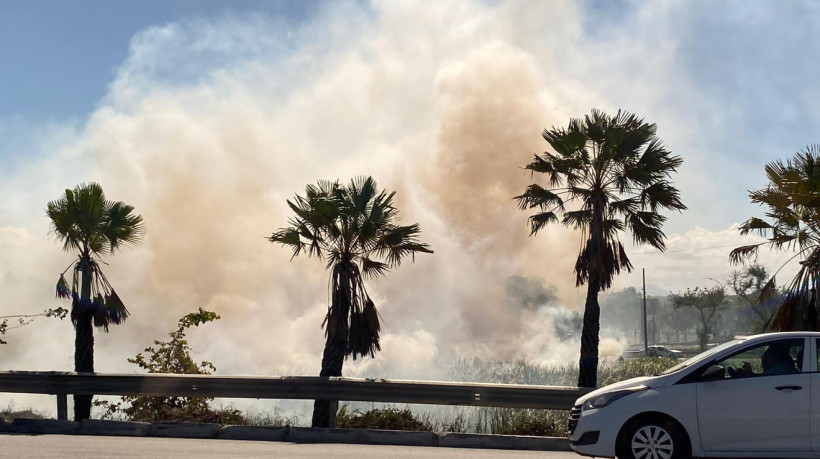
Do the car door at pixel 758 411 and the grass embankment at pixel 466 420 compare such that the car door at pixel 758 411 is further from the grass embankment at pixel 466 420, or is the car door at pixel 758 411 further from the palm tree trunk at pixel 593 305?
the palm tree trunk at pixel 593 305

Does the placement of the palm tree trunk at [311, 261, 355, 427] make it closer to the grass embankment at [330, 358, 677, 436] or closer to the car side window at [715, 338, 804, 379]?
the grass embankment at [330, 358, 677, 436]

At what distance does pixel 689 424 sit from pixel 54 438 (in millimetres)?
8002

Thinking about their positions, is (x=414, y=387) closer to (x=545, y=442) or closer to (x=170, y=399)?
(x=545, y=442)

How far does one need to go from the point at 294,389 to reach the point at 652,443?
5738mm

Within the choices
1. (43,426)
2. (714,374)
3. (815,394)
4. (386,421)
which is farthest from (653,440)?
(43,426)

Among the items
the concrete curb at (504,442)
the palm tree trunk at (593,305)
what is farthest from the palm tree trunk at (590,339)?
the concrete curb at (504,442)

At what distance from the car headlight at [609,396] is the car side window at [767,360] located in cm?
91

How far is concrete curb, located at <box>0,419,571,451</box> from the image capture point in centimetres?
1123

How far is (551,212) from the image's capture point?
66.1 feet

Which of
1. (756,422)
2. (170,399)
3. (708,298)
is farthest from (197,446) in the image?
(708,298)

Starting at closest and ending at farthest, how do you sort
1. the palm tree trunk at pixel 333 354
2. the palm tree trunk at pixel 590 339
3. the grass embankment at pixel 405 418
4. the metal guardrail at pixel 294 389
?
the metal guardrail at pixel 294 389 → the grass embankment at pixel 405 418 → the palm tree trunk at pixel 333 354 → the palm tree trunk at pixel 590 339

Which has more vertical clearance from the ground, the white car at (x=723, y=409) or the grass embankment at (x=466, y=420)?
the white car at (x=723, y=409)

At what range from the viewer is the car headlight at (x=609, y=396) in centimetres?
854

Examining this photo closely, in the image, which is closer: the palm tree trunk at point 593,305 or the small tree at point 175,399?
the small tree at point 175,399
